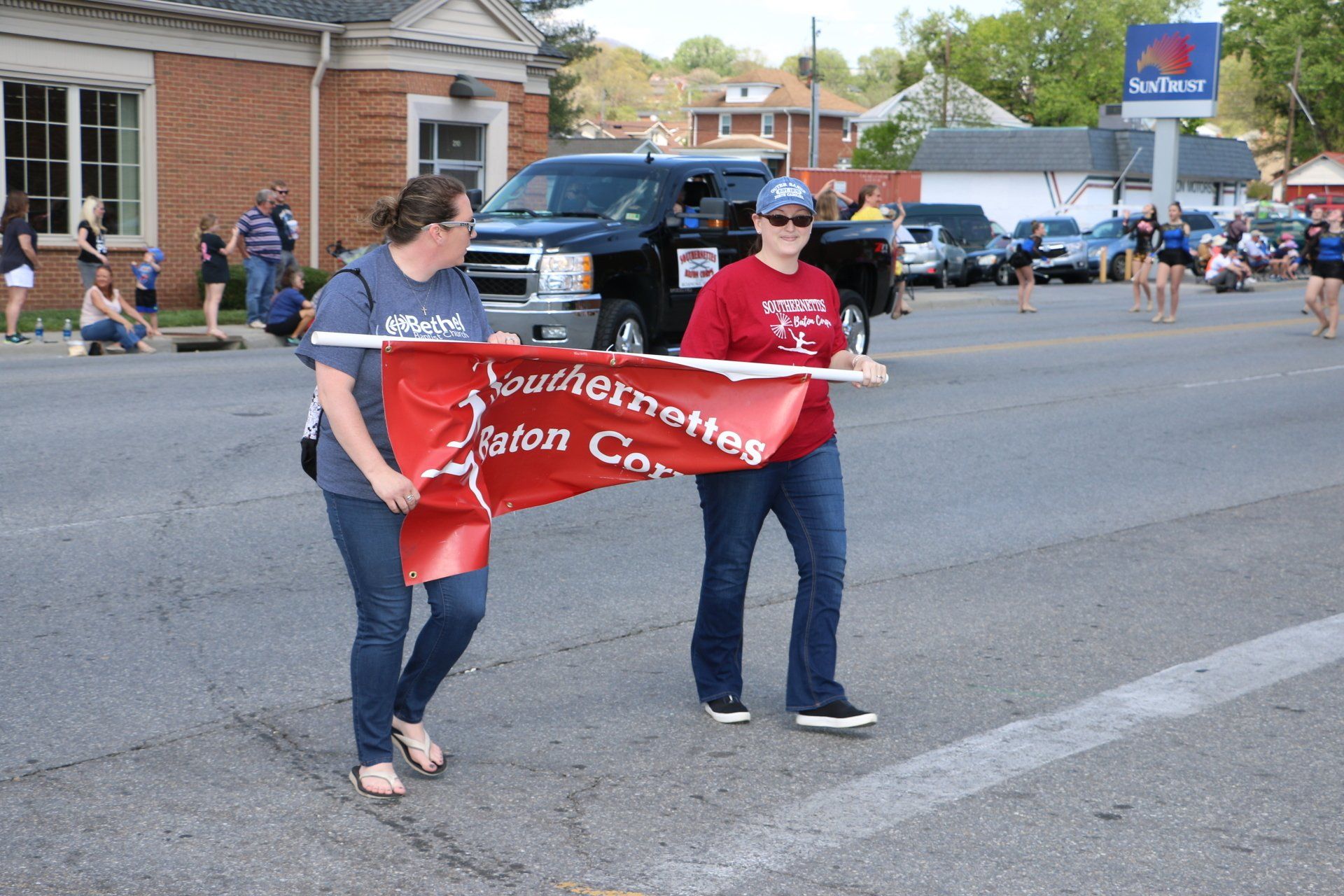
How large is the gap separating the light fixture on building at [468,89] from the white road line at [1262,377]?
14.2 metres

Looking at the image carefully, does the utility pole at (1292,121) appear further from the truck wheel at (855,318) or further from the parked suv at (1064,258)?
the truck wheel at (855,318)

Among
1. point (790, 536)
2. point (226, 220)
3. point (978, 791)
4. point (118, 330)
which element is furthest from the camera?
point (226, 220)

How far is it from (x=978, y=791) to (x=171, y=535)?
4.81 metres

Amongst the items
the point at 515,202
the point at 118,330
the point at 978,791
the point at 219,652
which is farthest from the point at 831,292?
the point at 118,330

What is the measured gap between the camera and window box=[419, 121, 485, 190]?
25703mm

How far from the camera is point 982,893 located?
384 cm

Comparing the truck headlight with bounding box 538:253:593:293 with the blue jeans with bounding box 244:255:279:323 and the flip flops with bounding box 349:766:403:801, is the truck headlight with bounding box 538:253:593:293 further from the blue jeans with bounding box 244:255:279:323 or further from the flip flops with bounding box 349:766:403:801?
the flip flops with bounding box 349:766:403:801

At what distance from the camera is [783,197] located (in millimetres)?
4859

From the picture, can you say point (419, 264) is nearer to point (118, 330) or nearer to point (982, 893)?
point (982, 893)

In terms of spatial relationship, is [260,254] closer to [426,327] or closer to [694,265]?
[694,265]

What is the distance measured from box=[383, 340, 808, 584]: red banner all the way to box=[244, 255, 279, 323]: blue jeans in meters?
15.5

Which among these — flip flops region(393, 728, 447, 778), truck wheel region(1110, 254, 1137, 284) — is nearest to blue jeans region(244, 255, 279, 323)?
flip flops region(393, 728, 447, 778)

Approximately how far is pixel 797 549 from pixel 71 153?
19292 mm

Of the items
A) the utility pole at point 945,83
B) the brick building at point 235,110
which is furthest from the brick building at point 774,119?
the brick building at point 235,110
